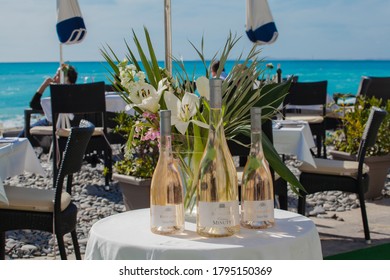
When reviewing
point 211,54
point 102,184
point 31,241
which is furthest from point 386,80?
point 211,54

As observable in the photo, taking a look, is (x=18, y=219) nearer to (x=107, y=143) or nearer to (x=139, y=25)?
(x=139, y=25)

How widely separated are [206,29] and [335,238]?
9.61ft

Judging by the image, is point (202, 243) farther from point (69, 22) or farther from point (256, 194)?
point (69, 22)

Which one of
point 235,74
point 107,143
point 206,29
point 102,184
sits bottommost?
point 102,184

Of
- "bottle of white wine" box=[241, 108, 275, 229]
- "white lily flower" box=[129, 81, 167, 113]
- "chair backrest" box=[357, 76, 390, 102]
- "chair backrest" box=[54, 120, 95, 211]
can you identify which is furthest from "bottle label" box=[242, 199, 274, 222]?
"chair backrest" box=[357, 76, 390, 102]

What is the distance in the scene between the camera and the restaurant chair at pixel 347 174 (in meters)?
4.45

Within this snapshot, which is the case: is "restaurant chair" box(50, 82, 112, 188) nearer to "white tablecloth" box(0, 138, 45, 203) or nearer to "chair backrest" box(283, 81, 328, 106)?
"white tablecloth" box(0, 138, 45, 203)

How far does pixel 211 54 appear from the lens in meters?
2.16

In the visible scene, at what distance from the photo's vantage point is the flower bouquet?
6.39ft

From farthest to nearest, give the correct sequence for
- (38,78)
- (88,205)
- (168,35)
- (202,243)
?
(38,78) < (88,205) < (168,35) < (202,243)

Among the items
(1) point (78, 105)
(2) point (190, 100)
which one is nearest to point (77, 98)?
(1) point (78, 105)

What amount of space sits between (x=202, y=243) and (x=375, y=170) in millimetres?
4335

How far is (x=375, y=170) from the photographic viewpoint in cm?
586

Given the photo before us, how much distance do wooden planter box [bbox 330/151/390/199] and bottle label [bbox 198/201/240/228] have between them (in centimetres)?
411
